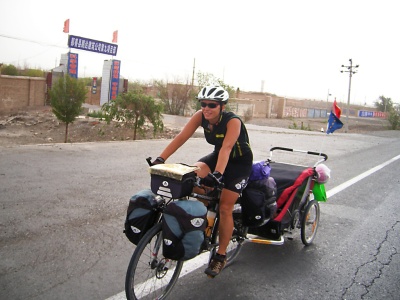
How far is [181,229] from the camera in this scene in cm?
290

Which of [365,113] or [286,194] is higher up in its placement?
[365,113]

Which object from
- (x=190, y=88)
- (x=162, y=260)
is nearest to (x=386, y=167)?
(x=162, y=260)

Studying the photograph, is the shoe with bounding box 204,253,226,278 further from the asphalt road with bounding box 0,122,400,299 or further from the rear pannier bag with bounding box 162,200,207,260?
the rear pannier bag with bounding box 162,200,207,260

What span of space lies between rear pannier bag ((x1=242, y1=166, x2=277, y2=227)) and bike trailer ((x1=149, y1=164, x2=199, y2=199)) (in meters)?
1.02

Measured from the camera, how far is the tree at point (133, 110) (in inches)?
666

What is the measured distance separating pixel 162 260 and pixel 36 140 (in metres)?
15.7

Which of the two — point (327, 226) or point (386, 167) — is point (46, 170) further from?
point (386, 167)

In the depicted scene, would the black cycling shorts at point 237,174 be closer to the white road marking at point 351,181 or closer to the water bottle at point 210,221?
the water bottle at point 210,221

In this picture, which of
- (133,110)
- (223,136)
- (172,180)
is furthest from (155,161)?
(133,110)

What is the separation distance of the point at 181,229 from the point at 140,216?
0.38m

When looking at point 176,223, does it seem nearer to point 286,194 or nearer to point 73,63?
point 286,194

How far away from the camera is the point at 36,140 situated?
17.0 metres

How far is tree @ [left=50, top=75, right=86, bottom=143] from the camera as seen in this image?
15344 millimetres

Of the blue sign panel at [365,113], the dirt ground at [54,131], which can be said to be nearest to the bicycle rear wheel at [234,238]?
the dirt ground at [54,131]
